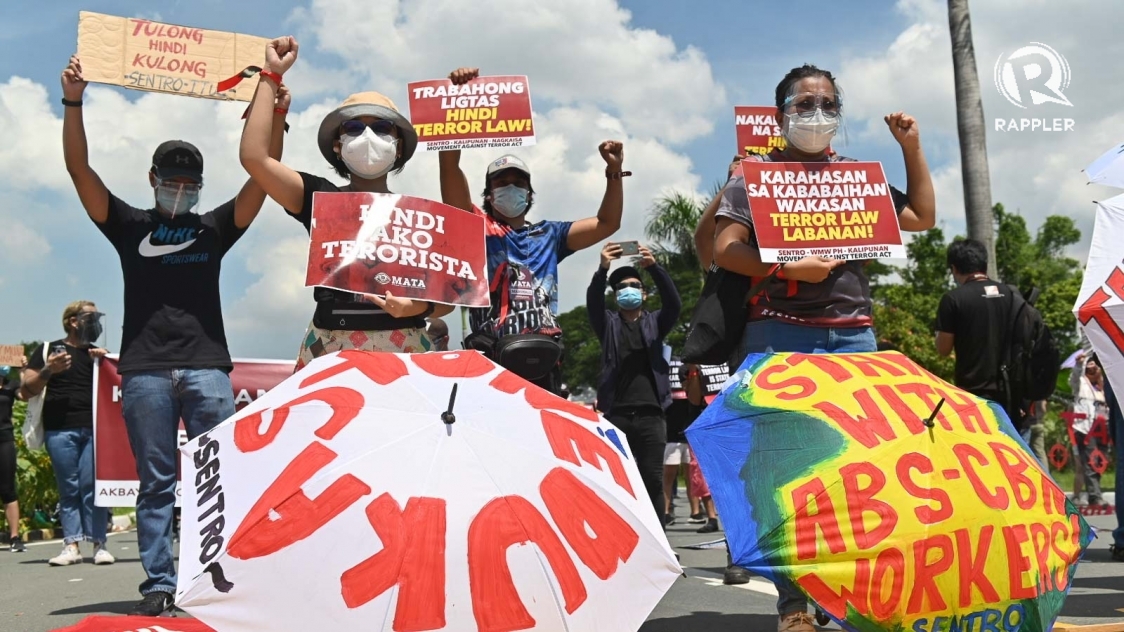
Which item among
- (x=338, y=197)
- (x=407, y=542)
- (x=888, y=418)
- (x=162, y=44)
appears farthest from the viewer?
(x=162, y=44)

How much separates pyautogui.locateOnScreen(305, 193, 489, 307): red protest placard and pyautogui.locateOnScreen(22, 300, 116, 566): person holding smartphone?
201 inches

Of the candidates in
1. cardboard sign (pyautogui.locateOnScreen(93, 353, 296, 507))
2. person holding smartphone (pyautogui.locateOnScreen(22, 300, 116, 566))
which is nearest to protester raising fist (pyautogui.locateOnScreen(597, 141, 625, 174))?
cardboard sign (pyautogui.locateOnScreen(93, 353, 296, 507))

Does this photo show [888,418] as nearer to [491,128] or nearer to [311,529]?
[311,529]

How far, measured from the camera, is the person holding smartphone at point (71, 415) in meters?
8.59

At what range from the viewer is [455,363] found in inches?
129

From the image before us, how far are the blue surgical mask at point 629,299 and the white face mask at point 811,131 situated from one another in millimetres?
2945

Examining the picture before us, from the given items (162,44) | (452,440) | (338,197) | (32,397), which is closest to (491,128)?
(162,44)

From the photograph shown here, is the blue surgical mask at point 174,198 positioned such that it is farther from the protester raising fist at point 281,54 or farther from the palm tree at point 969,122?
the palm tree at point 969,122

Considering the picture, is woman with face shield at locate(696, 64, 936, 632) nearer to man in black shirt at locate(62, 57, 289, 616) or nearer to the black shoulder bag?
the black shoulder bag

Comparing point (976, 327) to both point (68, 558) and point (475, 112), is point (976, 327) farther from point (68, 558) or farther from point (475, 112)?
point (68, 558)

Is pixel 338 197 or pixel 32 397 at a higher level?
pixel 338 197

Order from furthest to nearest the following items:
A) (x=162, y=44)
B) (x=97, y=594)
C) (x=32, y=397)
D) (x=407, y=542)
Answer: (x=32, y=397) < (x=97, y=594) < (x=162, y=44) < (x=407, y=542)

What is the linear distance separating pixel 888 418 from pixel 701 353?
42.0 inches

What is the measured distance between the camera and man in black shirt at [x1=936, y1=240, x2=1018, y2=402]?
632 cm
